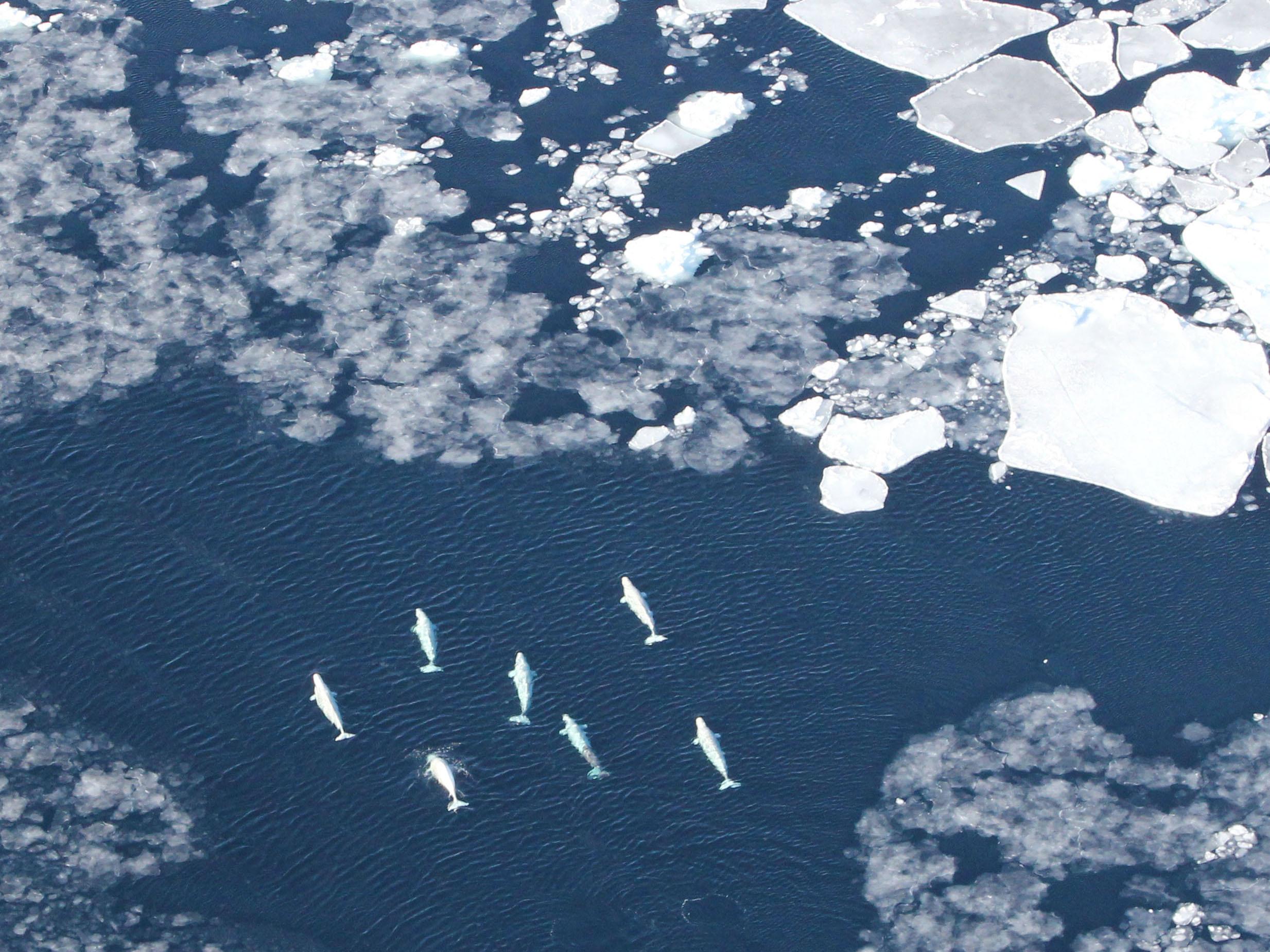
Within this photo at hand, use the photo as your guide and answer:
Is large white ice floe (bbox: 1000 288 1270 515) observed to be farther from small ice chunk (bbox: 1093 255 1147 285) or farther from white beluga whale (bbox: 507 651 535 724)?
white beluga whale (bbox: 507 651 535 724)

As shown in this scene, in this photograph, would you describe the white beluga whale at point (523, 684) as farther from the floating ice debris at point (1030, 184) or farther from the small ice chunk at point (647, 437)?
the floating ice debris at point (1030, 184)

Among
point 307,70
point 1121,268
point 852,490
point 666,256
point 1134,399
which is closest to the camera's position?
point 852,490

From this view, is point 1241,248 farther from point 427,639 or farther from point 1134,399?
point 427,639

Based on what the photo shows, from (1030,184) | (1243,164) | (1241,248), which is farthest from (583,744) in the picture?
(1243,164)

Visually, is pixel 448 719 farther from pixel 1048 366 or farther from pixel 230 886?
pixel 1048 366

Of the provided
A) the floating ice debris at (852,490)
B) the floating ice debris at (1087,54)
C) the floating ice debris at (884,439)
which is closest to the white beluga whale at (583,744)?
the floating ice debris at (852,490)

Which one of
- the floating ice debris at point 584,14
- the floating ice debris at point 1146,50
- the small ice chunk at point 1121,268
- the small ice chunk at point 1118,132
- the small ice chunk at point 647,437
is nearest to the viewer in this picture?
the small ice chunk at point 647,437

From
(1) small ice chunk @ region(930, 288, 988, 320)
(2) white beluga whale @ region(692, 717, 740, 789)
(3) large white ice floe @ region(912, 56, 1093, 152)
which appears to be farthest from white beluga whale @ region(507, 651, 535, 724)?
(3) large white ice floe @ region(912, 56, 1093, 152)
